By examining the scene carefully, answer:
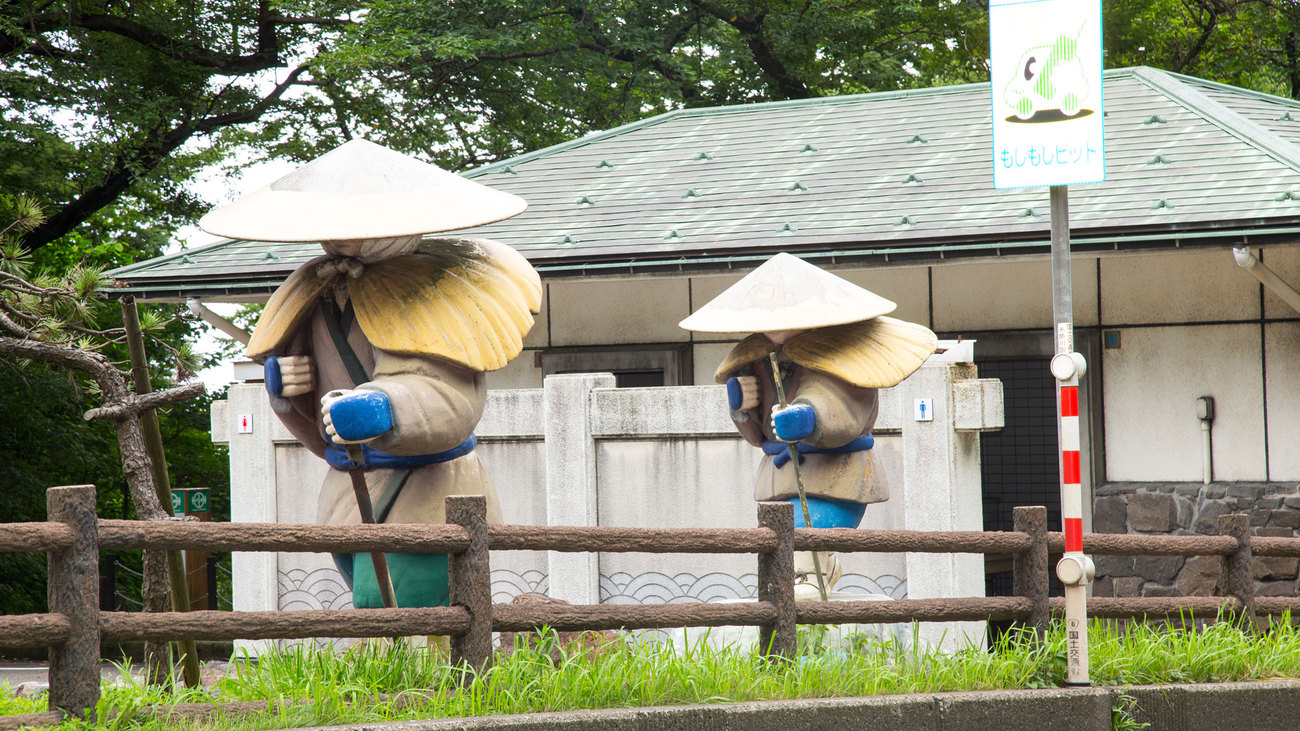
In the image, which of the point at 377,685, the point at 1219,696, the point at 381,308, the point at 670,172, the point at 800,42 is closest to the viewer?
the point at 377,685

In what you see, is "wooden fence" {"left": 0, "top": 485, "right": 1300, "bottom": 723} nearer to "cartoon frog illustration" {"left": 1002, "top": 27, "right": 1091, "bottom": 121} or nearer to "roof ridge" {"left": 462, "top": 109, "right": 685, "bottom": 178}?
"cartoon frog illustration" {"left": 1002, "top": 27, "right": 1091, "bottom": 121}

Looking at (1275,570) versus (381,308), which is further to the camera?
(1275,570)

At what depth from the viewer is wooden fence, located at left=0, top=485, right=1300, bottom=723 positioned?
4.07 meters

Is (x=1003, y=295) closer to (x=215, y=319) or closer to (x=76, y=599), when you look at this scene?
(x=215, y=319)

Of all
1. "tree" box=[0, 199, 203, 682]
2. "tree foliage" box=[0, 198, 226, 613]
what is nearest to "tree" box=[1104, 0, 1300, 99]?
"tree foliage" box=[0, 198, 226, 613]

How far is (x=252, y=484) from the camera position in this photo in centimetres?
992

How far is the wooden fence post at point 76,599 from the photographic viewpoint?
4.04 meters

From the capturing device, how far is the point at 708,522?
909 cm

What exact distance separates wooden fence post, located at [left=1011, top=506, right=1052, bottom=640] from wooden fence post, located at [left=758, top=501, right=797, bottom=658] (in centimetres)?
134

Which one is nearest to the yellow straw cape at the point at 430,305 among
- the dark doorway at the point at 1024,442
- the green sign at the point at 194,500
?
the green sign at the point at 194,500

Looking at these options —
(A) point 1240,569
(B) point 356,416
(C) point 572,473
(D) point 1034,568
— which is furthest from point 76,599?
(A) point 1240,569

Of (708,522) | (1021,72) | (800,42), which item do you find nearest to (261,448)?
(708,522)

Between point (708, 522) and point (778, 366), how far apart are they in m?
2.46

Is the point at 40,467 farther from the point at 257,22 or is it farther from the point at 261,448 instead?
the point at 261,448
